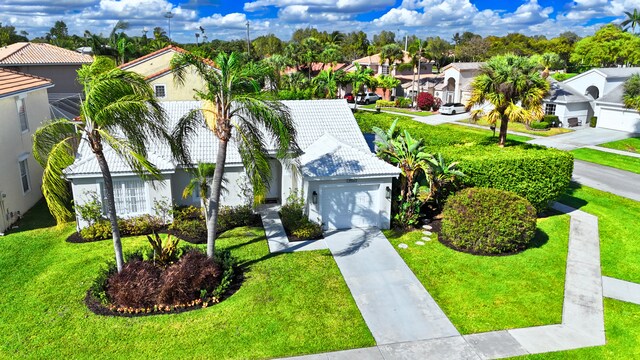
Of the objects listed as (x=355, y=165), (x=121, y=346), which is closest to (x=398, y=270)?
(x=355, y=165)

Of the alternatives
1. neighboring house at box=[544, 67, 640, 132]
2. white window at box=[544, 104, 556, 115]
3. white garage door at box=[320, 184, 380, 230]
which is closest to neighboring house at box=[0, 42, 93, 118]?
white garage door at box=[320, 184, 380, 230]

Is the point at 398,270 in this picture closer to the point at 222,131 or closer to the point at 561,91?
the point at 222,131

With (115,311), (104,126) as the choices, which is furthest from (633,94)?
(115,311)

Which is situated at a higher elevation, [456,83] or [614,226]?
[456,83]

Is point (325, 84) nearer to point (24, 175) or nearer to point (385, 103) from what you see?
point (385, 103)

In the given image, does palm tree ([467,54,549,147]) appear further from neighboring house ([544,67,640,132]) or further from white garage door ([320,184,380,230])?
neighboring house ([544,67,640,132])

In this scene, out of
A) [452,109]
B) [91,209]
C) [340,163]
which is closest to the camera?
[91,209]

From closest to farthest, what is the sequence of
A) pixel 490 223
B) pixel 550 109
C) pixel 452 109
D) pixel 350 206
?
pixel 490 223 → pixel 350 206 → pixel 550 109 → pixel 452 109
